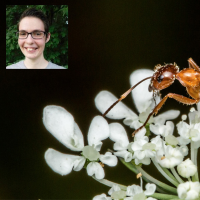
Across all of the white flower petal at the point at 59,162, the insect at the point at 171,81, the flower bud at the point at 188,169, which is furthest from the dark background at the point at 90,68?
the flower bud at the point at 188,169

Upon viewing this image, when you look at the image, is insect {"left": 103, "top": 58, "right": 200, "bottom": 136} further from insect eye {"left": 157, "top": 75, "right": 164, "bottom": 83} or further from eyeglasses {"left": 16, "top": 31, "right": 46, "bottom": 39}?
eyeglasses {"left": 16, "top": 31, "right": 46, "bottom": 39}

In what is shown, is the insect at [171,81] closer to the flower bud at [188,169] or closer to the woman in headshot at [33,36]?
the flower bud at [188,169]

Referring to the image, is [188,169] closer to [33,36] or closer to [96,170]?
[96,170]

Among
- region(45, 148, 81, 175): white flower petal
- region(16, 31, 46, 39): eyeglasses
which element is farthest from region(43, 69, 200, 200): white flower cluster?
region(16, 31, 46, 39): eyeglasses

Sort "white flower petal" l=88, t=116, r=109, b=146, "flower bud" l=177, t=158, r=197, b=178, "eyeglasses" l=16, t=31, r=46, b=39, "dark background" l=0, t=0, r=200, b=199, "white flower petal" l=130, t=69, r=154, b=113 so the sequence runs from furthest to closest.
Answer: "dark background" l=0, t=0, r=200, b=199 < "eyeglasses" l=16, t=31, r=46, b=39 < "white flower petal" l=130, t=69, r=154, b=113 < "white flower petal" l=88, t=116, r=109, b=146 < "flower bud" l=177, t=158, r=197, b=178

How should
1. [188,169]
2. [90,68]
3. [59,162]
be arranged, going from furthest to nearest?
[90,68] → [59,162] → [188,169]

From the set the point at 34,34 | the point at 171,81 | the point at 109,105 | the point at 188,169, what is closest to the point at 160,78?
the point at 171,81

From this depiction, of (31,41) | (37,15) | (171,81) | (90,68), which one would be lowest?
(171,81)
